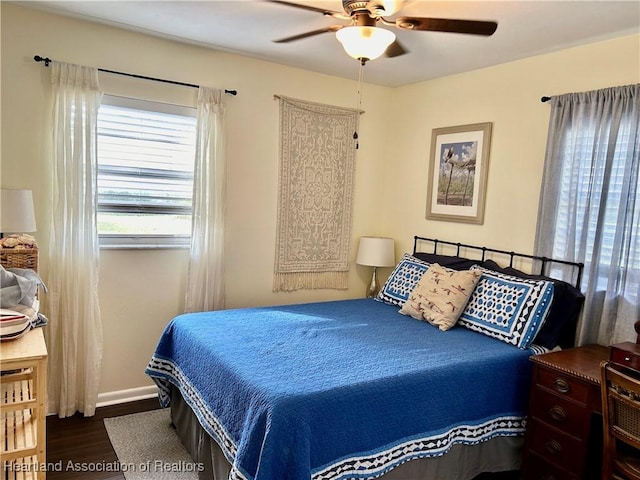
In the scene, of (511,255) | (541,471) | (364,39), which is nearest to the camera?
(364,39)

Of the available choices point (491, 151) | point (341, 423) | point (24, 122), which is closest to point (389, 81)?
point (491, 151)

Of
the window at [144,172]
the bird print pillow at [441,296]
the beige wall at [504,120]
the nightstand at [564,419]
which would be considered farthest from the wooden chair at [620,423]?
the window at [144,172]

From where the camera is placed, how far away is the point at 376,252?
394 cm

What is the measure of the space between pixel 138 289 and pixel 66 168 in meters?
0.92

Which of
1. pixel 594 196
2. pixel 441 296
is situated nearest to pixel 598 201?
pixel 594 196

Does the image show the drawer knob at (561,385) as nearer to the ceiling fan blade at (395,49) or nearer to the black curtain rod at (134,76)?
the ceiling fan blade at (395,49)

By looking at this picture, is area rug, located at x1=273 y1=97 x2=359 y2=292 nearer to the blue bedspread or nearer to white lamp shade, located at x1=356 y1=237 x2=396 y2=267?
white lamp shade, located at x1=356 y1=237 x2=396 y2=267

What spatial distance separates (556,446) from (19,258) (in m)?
2.85

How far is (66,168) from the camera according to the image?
2834mm

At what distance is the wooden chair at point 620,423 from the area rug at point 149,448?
1.89 metres

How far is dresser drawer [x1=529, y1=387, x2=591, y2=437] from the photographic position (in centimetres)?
217

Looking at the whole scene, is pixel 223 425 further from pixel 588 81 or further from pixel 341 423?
pixel 588 81

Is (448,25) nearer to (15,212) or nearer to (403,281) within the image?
(403,281)

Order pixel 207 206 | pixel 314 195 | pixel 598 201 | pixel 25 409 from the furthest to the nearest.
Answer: pixel 314 195 → pixel 207 206 → pixel 598 201 → pixel 25 409
